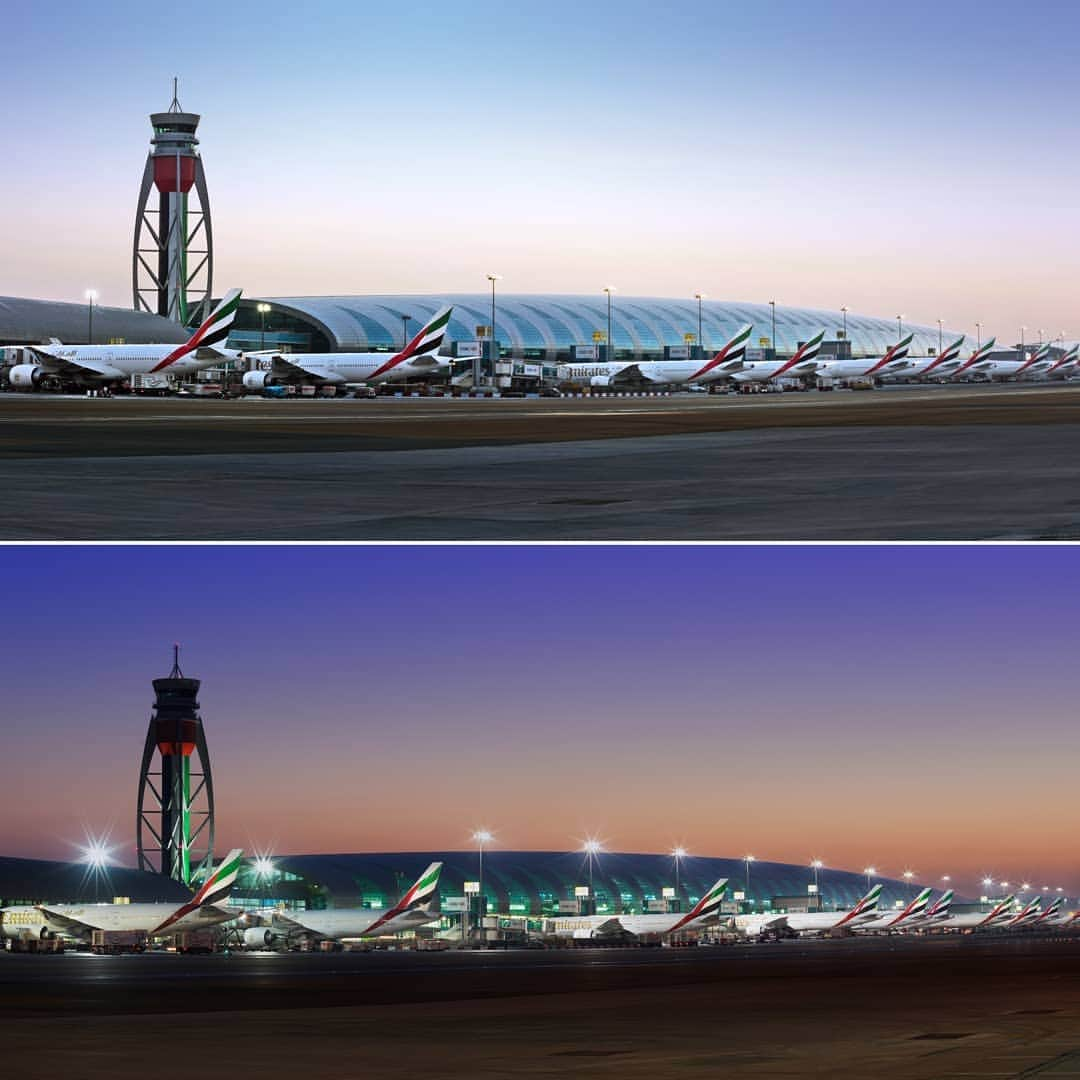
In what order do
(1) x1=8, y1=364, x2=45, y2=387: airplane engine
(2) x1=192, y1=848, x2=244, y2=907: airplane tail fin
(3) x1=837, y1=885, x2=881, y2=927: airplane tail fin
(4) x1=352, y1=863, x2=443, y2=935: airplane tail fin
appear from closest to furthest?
(2) x1=192, y1=848, x2=244, y2=907: airplane tail fin → (4) x1=352, y1=863, x2=443, y2=935: airplane tail fin → (1) x1=8, y1=364, x2=45, y2=387: airplane engine → (3) x1=837, y1=885, x2=881, y2=927: airplane tail fin

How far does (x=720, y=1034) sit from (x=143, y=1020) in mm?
9389

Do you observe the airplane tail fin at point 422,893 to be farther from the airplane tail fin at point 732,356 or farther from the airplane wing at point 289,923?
the airplane tail fin at point 732,356

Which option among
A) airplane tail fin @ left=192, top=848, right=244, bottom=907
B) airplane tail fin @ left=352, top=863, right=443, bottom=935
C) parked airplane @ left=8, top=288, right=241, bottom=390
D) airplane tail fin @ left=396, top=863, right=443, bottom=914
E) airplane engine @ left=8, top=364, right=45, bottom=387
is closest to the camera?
airplane tail fin @ left=192, top=848, right=244, bottom=907

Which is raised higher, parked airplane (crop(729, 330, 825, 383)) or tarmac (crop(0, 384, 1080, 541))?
parked airplane (crop(729, 330, 825, 383))

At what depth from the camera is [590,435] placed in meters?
53.3

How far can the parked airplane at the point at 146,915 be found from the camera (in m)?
82.1

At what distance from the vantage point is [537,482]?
3375 cm

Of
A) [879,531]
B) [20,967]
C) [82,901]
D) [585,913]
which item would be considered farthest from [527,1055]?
[585,913]

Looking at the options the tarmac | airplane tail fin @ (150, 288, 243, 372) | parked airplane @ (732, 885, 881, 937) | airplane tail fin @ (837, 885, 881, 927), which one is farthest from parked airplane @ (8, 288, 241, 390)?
airplane tail fin @ (837, 885, 881, 927)

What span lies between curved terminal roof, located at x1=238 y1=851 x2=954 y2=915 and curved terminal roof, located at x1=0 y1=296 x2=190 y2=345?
61396 millimetres

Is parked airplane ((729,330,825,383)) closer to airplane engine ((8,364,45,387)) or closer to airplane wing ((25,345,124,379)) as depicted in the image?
airplane wing ((25,345,124,379))

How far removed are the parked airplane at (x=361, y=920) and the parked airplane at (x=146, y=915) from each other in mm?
8784

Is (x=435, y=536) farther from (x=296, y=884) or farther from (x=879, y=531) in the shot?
(x=296, y=884)

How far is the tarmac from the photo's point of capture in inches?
1017
